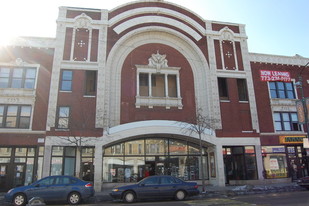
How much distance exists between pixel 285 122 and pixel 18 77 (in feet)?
85.6

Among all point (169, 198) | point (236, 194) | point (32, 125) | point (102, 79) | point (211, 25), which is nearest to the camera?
point (169, 198)

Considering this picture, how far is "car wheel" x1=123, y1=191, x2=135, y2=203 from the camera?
14.2m

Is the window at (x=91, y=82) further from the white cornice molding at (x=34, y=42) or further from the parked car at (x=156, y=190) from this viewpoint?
the parked car at (x=156, y=190)

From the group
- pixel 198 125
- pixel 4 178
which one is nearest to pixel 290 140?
pixel 198 125

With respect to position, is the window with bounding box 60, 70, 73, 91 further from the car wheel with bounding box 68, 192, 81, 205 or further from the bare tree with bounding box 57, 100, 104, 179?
the car wheel with bounding box 68, 192, 81, 205

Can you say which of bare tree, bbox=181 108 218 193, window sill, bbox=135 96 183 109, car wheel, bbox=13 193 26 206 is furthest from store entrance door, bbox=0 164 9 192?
bare tree, bbox=181 108 218 193

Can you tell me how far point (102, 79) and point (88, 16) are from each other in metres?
6.60

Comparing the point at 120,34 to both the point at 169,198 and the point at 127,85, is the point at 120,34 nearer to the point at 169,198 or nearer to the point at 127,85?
the point at 127,85

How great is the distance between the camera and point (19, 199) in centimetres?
1351

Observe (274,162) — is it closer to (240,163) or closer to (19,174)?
(240,163)

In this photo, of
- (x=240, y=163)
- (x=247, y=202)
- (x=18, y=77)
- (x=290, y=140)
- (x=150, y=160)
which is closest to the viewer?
(x=247, y=202)

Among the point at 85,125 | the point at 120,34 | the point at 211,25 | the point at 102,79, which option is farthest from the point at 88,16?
the point at 211,25

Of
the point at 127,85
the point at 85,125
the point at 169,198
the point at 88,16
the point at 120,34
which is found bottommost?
the point at 169,198

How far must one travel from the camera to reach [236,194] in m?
16.8
